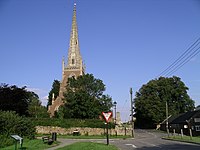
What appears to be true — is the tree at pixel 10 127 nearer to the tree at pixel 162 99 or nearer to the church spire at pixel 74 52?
the tree at pixel 162 99

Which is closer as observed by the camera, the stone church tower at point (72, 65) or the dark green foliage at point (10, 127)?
the dark green foliage at point (10, 127)

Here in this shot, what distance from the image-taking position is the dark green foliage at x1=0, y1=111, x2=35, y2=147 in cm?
2166

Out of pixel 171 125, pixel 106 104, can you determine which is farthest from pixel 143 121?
pixel 106 104

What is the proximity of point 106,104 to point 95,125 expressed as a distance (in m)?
11.2

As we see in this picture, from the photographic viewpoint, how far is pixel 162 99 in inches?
2904

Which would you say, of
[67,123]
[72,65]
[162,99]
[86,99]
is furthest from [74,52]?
[67,123]

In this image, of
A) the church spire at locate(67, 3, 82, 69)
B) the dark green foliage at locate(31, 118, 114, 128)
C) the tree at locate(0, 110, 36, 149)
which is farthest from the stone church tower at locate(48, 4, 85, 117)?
the tree at locate(0, 110, 36, 149)

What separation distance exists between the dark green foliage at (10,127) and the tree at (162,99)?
49021 millimetres

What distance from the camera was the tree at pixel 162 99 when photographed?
71.1 metres

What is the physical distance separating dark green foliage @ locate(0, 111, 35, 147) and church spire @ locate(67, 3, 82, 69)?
2232 inches

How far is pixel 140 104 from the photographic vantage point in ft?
248

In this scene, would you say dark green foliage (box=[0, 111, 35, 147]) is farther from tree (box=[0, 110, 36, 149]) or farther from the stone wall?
the stone wall

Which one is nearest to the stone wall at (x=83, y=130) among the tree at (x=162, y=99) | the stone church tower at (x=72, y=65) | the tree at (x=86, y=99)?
the tree at (x=86, y=99)

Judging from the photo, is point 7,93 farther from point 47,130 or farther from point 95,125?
point 95,125
